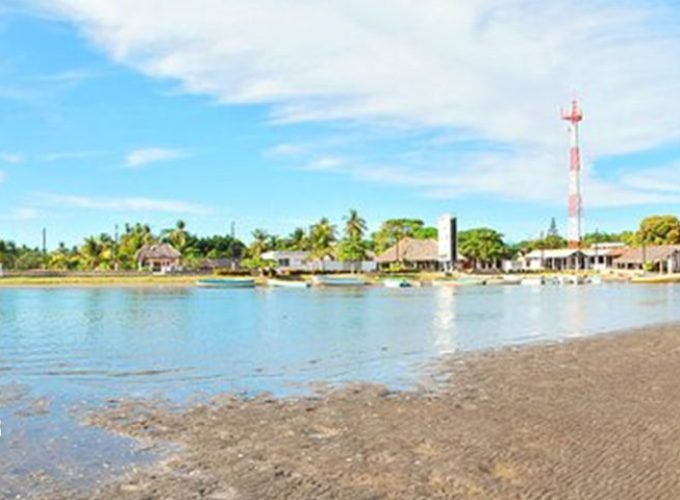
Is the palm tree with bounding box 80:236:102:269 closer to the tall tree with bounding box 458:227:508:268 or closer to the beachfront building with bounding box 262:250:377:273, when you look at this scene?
the beachfront building with bounding box 262:250:377:273

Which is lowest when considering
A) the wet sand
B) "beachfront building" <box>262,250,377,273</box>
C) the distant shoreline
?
the wet sand

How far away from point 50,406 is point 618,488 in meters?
11.6

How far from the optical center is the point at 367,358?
79.3 ft

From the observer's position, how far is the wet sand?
9.41m

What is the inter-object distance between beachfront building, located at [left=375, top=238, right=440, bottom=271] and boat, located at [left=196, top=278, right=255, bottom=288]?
40.9 metres

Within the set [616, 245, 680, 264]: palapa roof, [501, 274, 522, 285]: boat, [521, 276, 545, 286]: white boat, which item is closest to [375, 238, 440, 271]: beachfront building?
[501, 274, 522, 285]: boat

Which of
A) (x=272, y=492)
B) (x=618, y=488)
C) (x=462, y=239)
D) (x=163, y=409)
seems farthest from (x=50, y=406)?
(x=462, y=239)

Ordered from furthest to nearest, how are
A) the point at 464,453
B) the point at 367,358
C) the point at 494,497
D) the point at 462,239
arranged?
the point at 462,239 → the point at 367,358 → the point at 464,453 → the point at 494,497

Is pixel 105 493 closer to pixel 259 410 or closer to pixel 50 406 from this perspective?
pixel 259 410

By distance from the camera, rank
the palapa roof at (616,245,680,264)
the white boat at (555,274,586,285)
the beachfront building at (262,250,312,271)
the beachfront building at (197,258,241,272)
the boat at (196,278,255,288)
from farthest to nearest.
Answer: the beachfront building at (262,250,312,271) < the beachfront building at (197,258,241,272) < the palapa roof at (616,245,680,264) < the white boat at (555,274,586,285) < the boat at (196,278,255,288)

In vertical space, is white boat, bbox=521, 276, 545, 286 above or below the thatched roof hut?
below

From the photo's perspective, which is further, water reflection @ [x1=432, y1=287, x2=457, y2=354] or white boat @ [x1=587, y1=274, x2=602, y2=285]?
white boat @ [x1=587, y1=274, x2=602, y2=285]

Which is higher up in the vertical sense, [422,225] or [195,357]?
[422,225]

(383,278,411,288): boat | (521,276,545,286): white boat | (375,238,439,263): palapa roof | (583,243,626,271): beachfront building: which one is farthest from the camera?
(583,243,626,271): beachfront building
